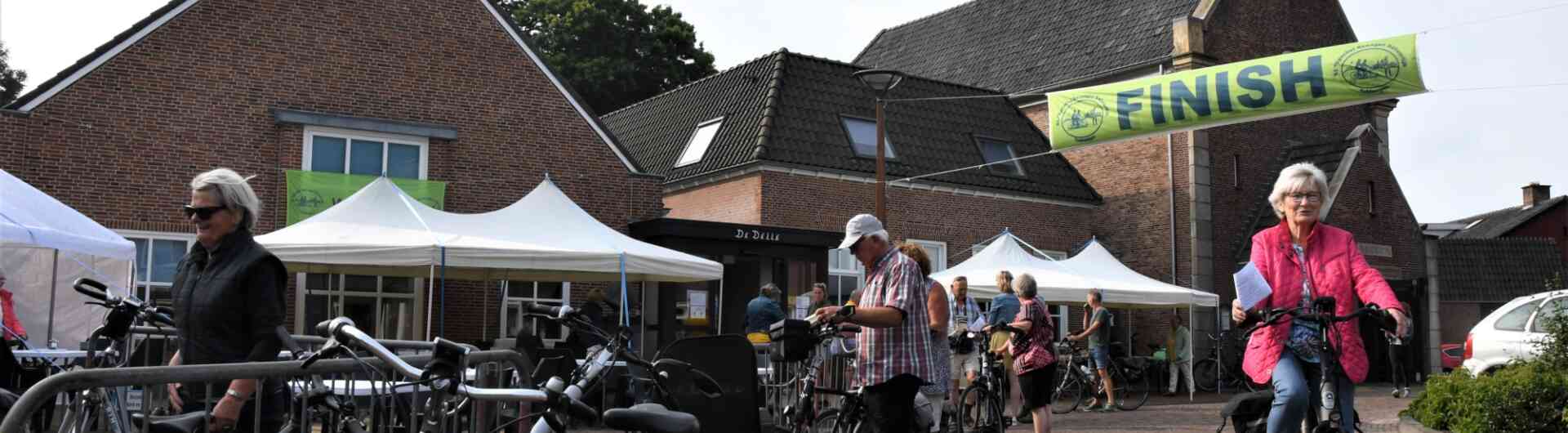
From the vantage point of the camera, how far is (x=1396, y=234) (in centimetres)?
2912

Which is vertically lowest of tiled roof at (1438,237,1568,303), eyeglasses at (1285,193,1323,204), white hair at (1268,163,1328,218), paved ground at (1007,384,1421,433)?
paved ground at (1007,384,1421,433)

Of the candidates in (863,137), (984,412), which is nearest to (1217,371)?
(863,137)

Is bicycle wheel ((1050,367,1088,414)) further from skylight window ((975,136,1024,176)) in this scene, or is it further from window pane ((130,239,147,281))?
window pane ((130,239,147,281))

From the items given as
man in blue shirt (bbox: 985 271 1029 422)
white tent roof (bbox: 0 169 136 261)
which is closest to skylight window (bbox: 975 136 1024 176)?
man in blue shirt (bbox: 985 271 1029 422)

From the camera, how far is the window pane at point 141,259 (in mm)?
16969

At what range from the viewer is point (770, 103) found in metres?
24.0

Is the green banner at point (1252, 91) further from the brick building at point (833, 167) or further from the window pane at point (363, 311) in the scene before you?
the window pane at point (363, 311)

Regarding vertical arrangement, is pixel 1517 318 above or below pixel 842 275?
below

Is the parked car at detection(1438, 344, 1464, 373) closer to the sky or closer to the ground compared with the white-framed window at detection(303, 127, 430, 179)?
closer to the ground

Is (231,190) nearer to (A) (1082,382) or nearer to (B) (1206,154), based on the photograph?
(A) (1082,382)

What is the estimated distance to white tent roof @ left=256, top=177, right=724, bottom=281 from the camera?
1383 cm

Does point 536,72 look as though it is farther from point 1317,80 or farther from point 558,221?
point 1317,80

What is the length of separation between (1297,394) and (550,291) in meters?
15.6

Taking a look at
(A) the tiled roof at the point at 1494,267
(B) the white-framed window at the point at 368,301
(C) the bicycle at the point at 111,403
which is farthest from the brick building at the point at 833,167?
(A) the tiled roof at the point at 1494,267
